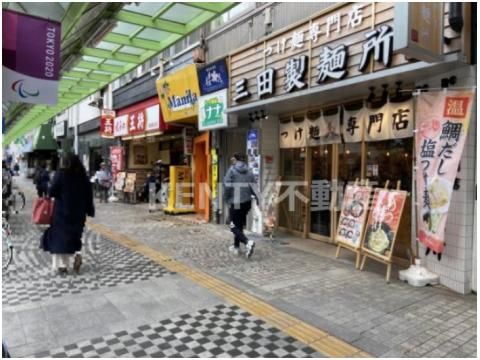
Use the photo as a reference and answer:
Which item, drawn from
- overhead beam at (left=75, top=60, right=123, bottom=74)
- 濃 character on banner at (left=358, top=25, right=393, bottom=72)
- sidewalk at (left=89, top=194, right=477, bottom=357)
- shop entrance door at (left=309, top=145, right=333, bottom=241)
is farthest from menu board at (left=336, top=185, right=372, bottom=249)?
overhead beam at (left=75, top=60, right=123, bottom=74)

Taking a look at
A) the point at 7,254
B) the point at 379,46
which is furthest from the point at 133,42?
the point at 379,46

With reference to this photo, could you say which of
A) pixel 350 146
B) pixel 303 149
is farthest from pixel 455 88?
pixel 303 149

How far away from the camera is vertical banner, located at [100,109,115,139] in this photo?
17.5m

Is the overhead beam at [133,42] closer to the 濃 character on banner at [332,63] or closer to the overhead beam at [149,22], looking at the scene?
the overhead beam at [149,22]

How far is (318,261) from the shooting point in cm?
690

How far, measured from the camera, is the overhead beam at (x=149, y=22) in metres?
7.41

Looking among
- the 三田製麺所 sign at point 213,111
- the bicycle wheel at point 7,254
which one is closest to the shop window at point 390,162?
the 三田製麺所 sign at point 213,111

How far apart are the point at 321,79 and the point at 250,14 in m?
3.81

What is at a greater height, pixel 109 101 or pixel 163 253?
pixel 109 101

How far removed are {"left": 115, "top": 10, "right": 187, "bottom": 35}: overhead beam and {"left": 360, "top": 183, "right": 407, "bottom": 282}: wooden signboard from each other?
17.6ft

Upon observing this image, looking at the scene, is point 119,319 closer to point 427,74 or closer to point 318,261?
point 318,261

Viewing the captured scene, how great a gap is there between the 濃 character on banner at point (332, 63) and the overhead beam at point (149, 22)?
337cm

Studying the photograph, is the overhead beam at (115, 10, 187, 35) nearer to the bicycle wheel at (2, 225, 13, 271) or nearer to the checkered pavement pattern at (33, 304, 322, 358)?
the bicycle wheel at (2, 225, 13, 271)

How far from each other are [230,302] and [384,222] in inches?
107
